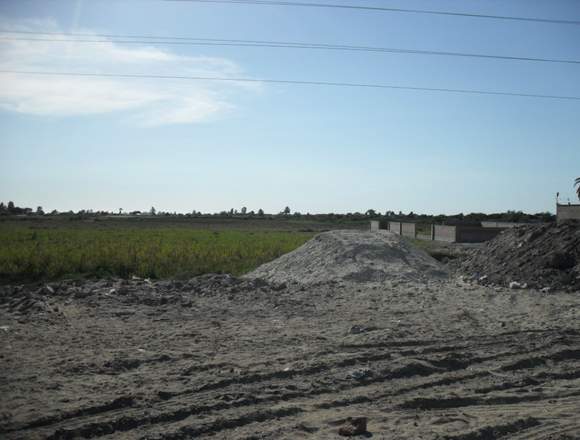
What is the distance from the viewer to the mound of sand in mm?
16094

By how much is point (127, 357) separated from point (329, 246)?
1218 cm

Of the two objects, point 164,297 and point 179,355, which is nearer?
point 179,355

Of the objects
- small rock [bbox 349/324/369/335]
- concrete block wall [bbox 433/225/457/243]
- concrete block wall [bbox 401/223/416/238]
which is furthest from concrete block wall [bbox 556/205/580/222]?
small rock [bbox 349/324/369/335]

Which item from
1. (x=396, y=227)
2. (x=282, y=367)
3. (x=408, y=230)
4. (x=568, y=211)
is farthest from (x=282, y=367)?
(x=396, y=227)

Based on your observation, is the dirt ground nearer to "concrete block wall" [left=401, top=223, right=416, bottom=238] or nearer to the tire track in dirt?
the tire track in dirt

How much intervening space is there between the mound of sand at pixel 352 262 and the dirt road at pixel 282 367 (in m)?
3.75

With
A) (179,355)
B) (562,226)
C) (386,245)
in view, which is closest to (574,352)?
(179,355)

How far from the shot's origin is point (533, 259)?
15.3 metres

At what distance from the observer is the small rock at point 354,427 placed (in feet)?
15.7

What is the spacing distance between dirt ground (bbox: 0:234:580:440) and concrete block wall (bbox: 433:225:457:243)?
27038mm

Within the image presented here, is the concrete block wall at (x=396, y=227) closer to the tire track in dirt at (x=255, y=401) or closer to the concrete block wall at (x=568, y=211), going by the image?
the concrete block wall at (x=568, y=211)

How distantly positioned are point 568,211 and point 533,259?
62.6 feet

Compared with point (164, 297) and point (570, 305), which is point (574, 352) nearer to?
point (570, 305)

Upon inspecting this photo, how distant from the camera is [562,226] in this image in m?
16.6
